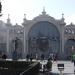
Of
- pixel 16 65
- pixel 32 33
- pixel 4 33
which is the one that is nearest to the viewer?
pixel 16 65

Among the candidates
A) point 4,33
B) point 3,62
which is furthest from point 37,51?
point 3,62

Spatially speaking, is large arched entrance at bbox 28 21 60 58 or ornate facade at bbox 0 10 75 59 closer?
ornate facade at bbox 0 10 75 59

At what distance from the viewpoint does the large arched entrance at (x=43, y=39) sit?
92.6m

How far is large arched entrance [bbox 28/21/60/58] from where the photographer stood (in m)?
92.6

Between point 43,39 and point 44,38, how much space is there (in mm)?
399

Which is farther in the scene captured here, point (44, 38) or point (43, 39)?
point (44, 38)

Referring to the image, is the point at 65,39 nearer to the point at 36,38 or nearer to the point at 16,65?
the point at 36,38

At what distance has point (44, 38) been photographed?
94.6 m

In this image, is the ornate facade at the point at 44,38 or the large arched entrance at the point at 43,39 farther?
the large arched entrance at the point at 43,39

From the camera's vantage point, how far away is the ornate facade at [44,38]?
91188 millimetres

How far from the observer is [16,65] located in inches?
1321

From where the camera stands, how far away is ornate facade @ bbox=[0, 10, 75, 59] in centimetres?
9119

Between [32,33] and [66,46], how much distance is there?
9.61m

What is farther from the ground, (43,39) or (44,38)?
(44,38)
